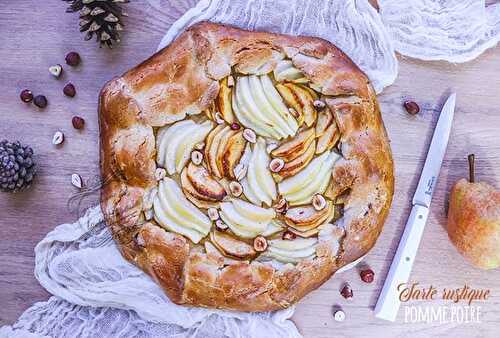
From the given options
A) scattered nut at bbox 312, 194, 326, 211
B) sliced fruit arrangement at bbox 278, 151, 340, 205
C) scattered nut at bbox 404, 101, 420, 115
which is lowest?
scattered nut at bbox 312, 194, 326, 211

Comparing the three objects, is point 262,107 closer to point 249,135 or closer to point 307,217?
point 249,135

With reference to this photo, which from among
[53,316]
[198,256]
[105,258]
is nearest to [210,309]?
[198,256]

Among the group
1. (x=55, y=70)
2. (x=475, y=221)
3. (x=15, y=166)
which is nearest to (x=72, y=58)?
(x=55, y=70)

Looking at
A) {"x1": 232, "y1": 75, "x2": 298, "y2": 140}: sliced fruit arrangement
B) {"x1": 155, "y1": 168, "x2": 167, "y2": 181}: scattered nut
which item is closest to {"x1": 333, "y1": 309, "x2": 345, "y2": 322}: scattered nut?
{"x1": 232, "y1": 75, "x2": 298, "y2": 140}: sliced fruit arrangement

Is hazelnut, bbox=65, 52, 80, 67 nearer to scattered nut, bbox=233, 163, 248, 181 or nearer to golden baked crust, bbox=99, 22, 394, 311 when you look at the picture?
golden baked crust, bbox=99, 22, 394, 311

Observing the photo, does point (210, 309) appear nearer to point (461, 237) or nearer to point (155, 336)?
point (155, 336)

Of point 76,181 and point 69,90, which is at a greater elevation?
point 69,90
